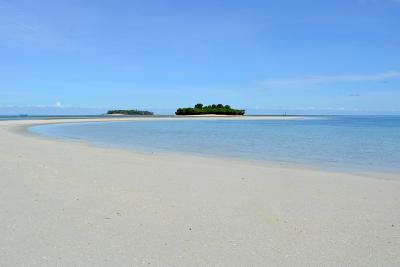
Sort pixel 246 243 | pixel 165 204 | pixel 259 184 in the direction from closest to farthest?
pixel 246 243, pixel 165 204, pixel 259 184

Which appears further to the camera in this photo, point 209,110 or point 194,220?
point 209,110

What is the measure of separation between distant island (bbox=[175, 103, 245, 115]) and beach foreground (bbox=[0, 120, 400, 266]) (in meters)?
92.2

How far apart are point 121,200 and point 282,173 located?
190 inches

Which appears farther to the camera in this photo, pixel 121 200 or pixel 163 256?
pixel 121 200

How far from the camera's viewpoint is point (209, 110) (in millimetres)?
102000

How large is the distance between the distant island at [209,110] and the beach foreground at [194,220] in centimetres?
9216

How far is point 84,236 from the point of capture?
4320 millimetres

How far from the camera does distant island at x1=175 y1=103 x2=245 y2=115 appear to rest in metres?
101

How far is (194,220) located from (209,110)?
319 ft

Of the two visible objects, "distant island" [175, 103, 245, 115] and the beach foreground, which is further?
"distant island" [175, 103, 245, 115]

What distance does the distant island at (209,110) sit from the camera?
10059cm

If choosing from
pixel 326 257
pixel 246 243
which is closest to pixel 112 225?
pixel 246 243

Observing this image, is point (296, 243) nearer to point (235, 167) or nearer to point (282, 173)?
point (282, 173)

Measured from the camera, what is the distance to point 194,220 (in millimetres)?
5027
